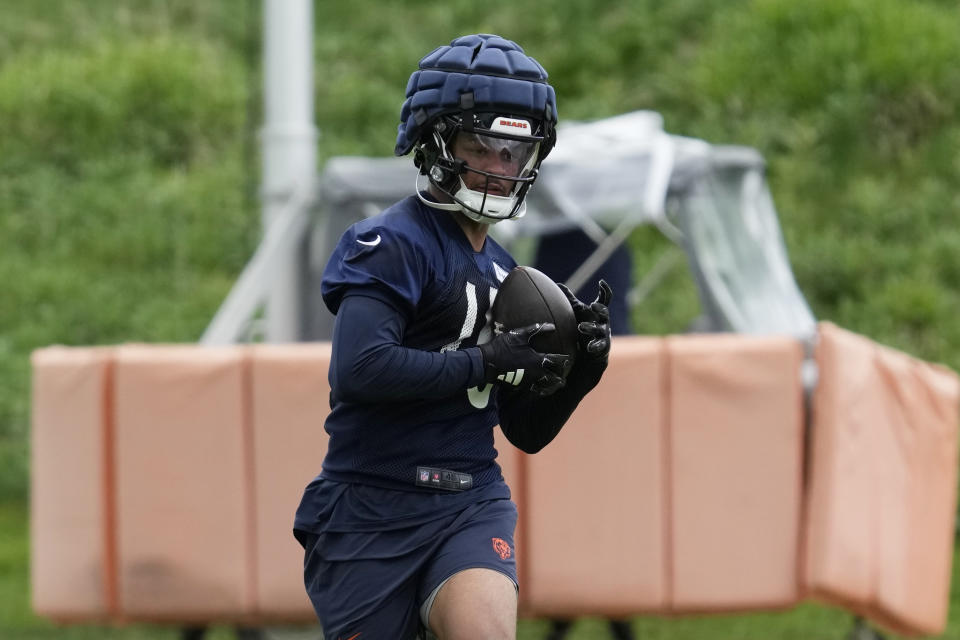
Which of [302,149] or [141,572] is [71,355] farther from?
[302,149]

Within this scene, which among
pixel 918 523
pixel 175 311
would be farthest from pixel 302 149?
pixel 175 311

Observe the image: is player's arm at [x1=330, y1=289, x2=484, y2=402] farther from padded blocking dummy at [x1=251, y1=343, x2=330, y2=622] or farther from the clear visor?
padded blocking dummy at [x1=251, y1=343, x2=330, y2=622]

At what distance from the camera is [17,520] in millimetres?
9430

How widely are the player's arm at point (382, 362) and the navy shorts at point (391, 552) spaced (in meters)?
0.28

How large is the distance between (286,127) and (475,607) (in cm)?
520

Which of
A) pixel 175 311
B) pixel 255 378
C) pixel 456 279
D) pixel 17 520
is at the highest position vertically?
pixel 456 279

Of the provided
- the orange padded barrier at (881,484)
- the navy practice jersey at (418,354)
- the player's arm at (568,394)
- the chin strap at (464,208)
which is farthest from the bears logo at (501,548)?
the orange padded barrier at (881,484)

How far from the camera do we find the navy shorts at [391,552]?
3.31m

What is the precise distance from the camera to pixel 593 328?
3373 millimetres

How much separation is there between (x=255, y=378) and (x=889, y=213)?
6.93 meters

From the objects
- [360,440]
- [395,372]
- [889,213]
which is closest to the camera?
[395,372]

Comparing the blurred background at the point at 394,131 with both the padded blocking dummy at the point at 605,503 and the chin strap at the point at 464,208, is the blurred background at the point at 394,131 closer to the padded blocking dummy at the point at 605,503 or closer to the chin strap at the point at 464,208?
the padded blocking dummy at the point at 605,503

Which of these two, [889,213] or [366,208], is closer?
[366,208]

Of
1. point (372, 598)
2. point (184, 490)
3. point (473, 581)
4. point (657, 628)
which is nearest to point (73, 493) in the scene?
point (184, 490)
